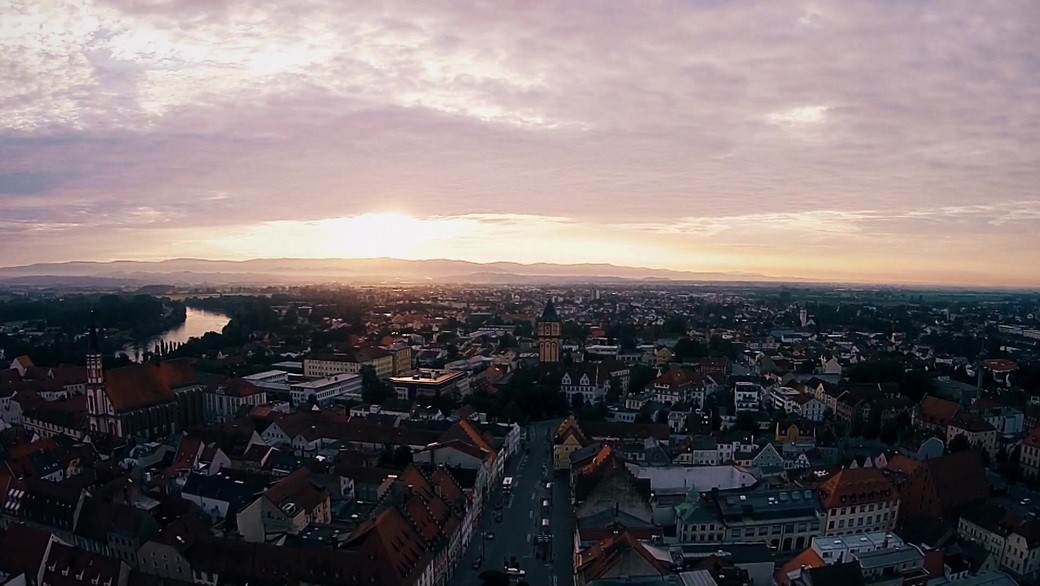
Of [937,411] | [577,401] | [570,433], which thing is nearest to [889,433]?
[937,411]

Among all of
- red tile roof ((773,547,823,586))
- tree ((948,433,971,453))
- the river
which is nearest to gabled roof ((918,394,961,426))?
tree ((948,433,971,453))

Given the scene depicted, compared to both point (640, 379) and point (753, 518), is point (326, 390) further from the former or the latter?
point (753, 518)

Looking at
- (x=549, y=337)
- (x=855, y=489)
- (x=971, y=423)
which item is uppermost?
(x=549, y=337)

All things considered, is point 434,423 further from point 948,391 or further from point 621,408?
point 948,391

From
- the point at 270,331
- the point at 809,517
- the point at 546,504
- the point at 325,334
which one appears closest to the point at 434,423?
the point at 546,504

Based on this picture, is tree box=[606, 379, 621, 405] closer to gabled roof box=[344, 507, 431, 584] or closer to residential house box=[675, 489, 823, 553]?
residential house box=[675, 489, 823, 553]

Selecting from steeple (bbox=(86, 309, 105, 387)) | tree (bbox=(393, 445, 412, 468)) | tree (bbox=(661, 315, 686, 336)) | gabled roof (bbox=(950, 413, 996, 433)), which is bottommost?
tree (bbox=(393, 445, 412, 468))
